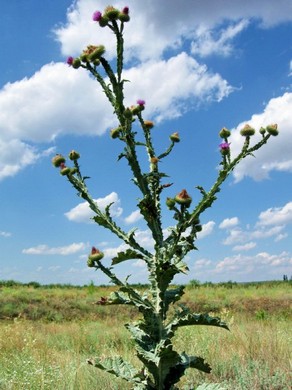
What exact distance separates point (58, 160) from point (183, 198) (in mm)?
1208

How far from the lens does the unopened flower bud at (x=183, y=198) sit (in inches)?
154

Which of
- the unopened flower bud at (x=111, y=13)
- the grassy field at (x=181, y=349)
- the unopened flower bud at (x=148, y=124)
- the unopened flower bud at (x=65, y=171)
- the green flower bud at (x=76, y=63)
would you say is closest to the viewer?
the unopened flower bud at (x=111, y=13)

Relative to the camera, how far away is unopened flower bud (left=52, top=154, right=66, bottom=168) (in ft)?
14.3

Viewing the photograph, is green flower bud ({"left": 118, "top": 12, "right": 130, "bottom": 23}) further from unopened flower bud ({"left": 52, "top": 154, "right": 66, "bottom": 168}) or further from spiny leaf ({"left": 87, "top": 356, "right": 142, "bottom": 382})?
spiny leaf ({"left": 87, "top": 356, "right": 142, "bottom": 382})

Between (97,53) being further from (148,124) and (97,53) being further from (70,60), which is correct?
(148,124)

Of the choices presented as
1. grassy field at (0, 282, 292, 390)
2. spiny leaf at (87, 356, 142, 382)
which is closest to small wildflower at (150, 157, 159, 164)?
grassy field at (0, 282, 292, 390)

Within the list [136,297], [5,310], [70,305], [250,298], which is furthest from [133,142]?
[250,298]

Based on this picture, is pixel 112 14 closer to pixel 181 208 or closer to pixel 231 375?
pixel 181 208

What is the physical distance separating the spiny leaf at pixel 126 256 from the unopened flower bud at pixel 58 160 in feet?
3.27

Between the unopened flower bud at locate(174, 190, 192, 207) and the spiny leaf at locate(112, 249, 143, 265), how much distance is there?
1.86ft

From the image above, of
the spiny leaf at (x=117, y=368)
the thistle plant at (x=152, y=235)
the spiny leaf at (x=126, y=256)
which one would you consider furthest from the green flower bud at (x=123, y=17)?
the spiny leaf at (x=117, y=368)

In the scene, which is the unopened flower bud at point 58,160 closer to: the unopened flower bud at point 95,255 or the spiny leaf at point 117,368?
the unopened flower bud at point 95,255

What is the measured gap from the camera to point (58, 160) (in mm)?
4355

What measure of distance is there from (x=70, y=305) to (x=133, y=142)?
66.5 ft
